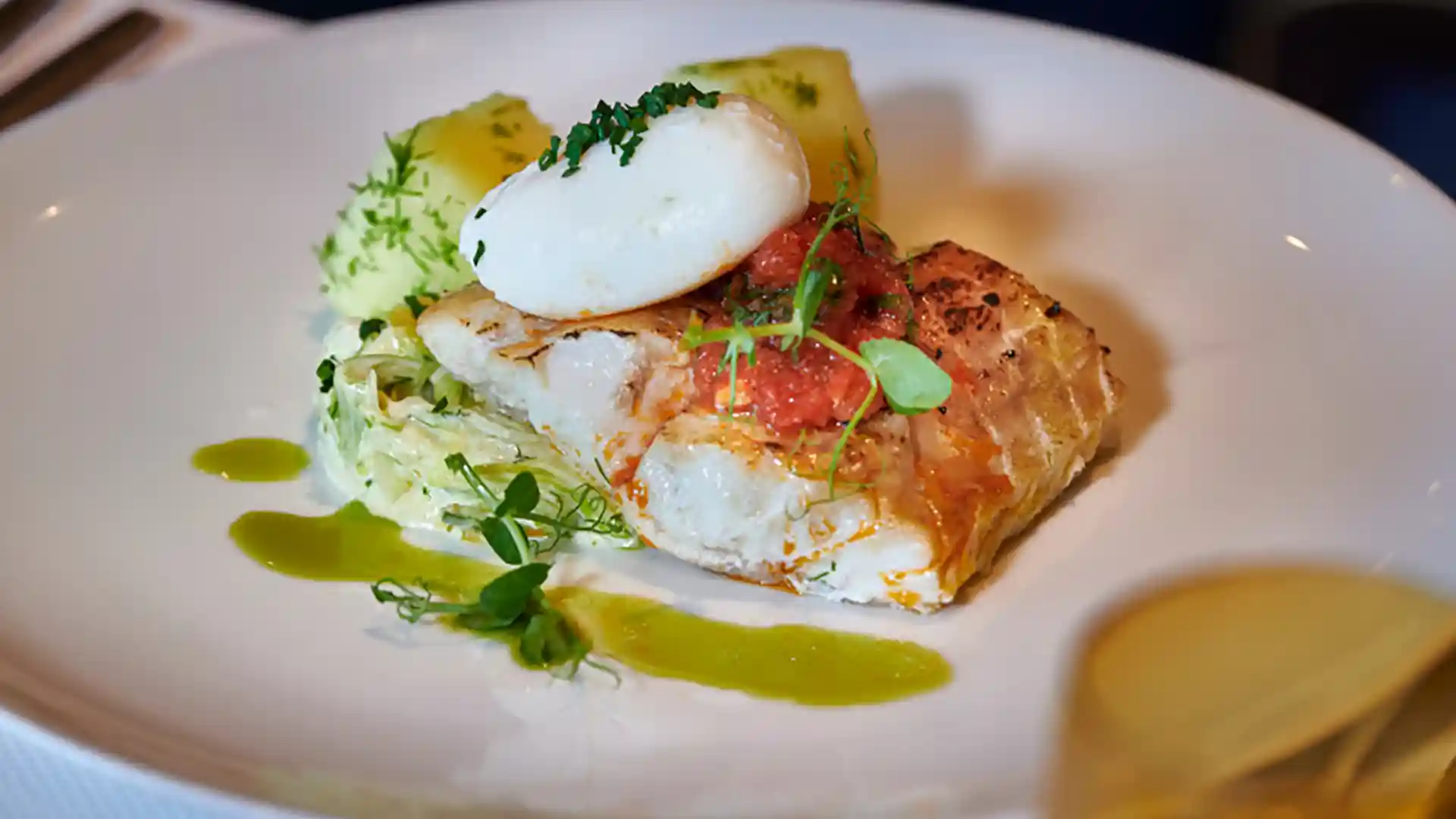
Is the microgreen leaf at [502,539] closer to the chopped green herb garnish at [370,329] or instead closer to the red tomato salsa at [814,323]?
the red tomato salsa at [814,323]

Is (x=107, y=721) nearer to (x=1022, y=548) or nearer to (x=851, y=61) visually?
(x=1022, y=548)

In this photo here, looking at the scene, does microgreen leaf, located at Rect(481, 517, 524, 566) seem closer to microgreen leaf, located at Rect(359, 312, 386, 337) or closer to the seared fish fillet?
the seared fish fillet

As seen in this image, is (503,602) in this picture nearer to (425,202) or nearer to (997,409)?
(997,409)

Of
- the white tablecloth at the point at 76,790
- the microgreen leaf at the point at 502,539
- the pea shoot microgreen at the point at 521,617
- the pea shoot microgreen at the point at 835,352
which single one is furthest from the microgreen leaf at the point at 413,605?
the pea shoot microgreen at the point at 835,352

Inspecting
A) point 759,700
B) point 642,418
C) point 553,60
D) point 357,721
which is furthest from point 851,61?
point 357,721

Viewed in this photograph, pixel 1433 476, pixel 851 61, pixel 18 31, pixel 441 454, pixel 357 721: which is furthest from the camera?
pixel 18 31

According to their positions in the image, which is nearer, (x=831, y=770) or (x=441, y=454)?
(x=831, y=770)
